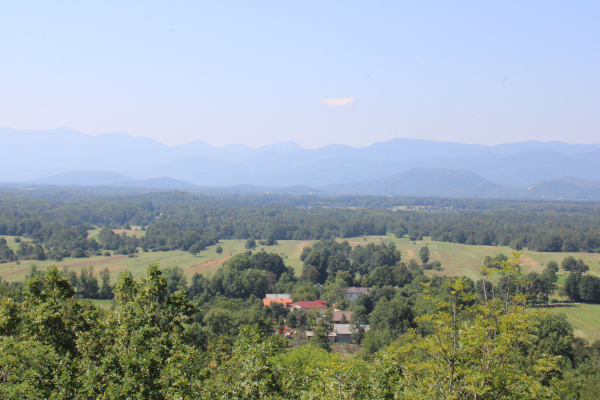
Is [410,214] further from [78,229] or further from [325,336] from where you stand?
[325,336]

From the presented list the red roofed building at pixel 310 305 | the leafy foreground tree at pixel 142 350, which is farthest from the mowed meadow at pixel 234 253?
the leafy foreground tree at pixel 142 350

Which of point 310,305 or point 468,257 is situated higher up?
point 310,305

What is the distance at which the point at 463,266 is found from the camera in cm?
6178

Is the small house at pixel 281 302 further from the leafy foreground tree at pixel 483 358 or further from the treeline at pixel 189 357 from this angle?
the leafy foreground tree at pixel 483 358

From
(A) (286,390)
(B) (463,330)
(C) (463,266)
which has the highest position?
(B) (463,330)

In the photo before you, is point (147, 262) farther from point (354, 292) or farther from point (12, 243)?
point (354, 292)

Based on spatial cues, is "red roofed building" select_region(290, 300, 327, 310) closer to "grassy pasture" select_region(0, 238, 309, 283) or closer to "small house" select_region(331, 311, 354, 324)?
"small house" select_region(331, 311, 354, 324)

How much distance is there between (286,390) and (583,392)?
606 inches

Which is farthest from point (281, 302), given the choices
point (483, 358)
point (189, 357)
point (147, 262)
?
point (483, 358)

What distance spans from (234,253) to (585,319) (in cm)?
4985

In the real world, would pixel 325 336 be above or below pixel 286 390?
below

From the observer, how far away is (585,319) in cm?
3675

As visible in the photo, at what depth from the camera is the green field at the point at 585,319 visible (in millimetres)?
32375

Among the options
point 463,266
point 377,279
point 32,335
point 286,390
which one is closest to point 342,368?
point 286,390
